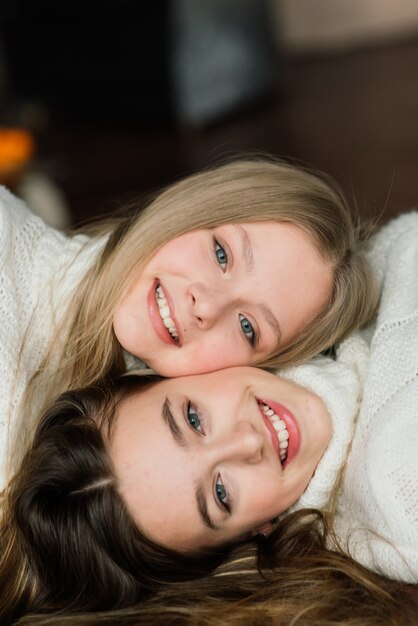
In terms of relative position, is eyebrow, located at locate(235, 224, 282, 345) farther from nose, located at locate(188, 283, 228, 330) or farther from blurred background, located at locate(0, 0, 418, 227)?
blurred background, located at locate(0, 0, 418, 227)

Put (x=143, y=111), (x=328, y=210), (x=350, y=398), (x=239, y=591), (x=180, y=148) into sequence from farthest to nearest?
(x=143, y=111) → (x=180, y=148) → (x=328, y=210) → (x=350, y=398) → (x=239, y=591)

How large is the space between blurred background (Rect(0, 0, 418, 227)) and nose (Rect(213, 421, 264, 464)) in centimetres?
192

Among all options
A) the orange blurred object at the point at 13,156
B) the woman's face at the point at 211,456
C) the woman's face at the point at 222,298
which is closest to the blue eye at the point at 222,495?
the woman's face at the point at 211,456

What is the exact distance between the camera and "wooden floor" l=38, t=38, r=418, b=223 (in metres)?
3.24

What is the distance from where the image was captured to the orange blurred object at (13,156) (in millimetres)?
2577

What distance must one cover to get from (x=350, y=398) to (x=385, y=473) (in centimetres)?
19

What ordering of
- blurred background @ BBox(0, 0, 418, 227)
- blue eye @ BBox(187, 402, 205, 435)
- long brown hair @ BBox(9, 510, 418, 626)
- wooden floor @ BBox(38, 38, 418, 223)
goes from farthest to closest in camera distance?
blurred background @ BBox(0, 0, 418, 227) < wooden floor @ BBox(38, 38, 418, 223) < blue eye @ BBox(187, 402, 205, 435) < long brown hair @ BBox(9, 510, 418, 626)

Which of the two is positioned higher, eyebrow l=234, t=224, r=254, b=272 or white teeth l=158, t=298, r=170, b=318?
eyebrow l=234, t=224, r=254, b=272

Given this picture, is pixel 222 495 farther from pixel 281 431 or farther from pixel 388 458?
pixel 388 458

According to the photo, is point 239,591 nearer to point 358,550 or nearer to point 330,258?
point 358,550

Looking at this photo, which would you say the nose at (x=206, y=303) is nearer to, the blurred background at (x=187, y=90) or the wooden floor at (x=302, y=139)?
the wooden floor at (x=302, y=139)

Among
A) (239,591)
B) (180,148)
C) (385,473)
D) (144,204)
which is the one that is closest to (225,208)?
(144,204)

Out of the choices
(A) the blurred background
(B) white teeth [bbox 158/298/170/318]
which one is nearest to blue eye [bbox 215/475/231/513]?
(B) white teeth [bbox 158/298/170/318]

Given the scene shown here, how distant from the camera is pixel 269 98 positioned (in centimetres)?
412
